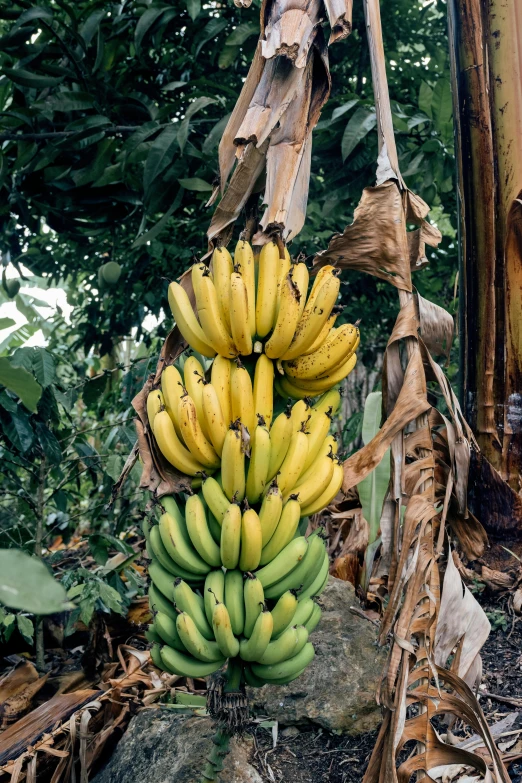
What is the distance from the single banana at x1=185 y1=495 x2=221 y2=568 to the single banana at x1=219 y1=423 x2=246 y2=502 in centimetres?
7

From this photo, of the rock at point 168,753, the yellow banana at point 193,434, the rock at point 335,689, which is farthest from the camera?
the rock at point 335,689

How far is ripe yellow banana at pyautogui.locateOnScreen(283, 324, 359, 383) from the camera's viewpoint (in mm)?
1307

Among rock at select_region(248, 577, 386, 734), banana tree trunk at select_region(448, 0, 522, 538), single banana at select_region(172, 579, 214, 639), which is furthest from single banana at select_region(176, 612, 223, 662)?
banana tree trunk at select_region(448, 0, 522, 538)

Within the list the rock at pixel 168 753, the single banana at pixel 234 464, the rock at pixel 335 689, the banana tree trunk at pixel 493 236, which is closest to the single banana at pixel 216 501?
the single banana at pixel 234 464

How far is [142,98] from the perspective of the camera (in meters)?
2.73

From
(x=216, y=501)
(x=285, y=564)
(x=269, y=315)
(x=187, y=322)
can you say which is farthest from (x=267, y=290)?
(x=285, y=564)

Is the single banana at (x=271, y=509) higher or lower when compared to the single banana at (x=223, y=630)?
higher

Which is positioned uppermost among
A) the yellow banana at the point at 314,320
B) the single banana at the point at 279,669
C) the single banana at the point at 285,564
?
the yellow banana at the point at 314,320

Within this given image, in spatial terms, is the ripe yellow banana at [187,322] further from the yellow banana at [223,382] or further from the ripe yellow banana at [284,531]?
the ripe yellow banana at [284,531]

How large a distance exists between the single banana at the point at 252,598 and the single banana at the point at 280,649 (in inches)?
2.1

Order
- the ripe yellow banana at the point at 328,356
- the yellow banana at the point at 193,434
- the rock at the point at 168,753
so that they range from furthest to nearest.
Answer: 1. the rock at the point at 168,753
2. the ripe yellow banana at the point at 328,356
3. the yellow banana at the point at 193,434

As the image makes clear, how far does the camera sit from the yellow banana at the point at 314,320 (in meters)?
1.27

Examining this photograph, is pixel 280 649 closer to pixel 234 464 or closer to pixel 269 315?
pixel 234 464

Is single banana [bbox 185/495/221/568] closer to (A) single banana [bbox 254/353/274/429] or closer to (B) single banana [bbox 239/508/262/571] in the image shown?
(B) single banana [bbox 239/508/262/571]
